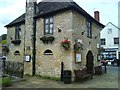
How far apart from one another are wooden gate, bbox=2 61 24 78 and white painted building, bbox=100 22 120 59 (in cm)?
2433

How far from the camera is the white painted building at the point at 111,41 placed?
116 feet

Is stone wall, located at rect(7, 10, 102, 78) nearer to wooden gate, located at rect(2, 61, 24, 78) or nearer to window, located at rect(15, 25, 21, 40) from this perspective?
wooden gate, located at rect(2, 61, 24, 78)

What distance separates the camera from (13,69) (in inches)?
569

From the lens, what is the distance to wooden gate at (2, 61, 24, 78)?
13.7 m

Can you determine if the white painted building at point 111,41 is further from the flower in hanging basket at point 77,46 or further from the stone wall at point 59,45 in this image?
the flower in hanging basket at point 77,46

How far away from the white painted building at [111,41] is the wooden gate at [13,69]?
79.8 ft

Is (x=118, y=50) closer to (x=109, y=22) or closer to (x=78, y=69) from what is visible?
(x=109, y=22)

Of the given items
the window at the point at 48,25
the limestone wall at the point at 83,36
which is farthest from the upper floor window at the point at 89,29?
the window at the point at 48,25

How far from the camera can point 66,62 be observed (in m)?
12.7

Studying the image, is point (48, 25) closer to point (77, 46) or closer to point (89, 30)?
point (77, 46)

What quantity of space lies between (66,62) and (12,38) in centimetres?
743

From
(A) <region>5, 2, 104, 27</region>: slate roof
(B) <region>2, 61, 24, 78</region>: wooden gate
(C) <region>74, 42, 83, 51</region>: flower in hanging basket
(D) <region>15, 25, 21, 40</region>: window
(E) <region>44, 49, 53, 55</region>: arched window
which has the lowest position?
(B) <region>2, 61, 24, 78</region>: wooden gate

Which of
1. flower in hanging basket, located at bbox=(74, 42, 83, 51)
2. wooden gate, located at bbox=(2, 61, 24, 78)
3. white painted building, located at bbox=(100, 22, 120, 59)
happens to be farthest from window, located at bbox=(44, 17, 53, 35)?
white painted building, located at bbox=(100, 22, 120, 59)

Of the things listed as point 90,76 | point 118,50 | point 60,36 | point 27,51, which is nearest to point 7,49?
point 27,51
